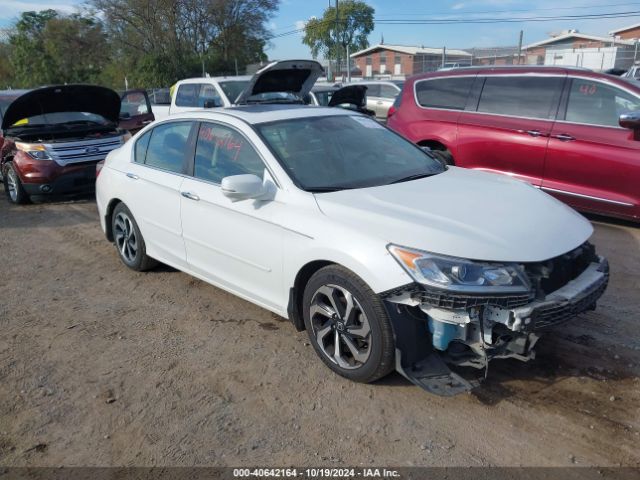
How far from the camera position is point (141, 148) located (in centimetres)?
515

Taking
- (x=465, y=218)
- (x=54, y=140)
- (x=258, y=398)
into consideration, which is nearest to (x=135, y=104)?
(x=54, y=140)

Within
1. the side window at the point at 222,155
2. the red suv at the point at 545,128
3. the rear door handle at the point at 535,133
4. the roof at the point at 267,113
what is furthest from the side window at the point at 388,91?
the side window at the point at 222,155

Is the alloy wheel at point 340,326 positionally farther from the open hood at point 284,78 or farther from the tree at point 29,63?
the tree at point 29,63

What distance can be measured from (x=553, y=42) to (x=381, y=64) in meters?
17.0

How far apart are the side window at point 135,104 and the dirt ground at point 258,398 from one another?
337 inches

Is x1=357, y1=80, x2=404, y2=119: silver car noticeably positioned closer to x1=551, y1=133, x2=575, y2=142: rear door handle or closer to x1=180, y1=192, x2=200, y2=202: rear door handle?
x1=551, y1=133, x2=575, y2=142: rear door handle

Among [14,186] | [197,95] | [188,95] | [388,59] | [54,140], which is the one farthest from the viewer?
[388,59]

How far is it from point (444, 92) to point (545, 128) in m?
1.61

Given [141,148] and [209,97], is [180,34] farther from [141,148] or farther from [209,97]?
[141,148]

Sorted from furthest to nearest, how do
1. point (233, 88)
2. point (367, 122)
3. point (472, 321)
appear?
point (233, 88) → point (367, 122) → point (472, 321)

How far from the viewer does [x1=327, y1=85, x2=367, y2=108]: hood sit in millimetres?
9852

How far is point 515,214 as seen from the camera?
3328 millimetres

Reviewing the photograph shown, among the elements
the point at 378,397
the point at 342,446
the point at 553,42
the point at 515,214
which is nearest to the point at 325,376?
the point at 378,397

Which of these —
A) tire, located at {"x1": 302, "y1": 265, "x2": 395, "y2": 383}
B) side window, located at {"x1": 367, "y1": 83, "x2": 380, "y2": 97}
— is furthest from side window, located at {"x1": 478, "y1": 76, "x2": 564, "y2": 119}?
side window, located at {"x1": 367, "y1": 83, "x2": 380, "y2": 97}
